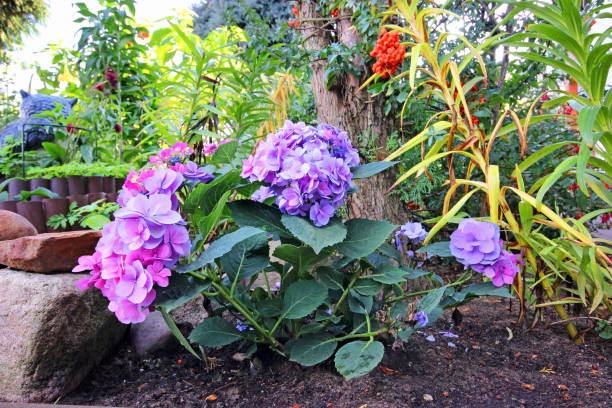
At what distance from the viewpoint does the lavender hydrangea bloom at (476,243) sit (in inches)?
44.4

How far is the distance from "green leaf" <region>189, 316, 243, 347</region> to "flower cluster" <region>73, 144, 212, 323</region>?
0.27 metres

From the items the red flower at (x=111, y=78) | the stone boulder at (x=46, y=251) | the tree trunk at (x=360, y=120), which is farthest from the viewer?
the red flower at (x=111, y=78)

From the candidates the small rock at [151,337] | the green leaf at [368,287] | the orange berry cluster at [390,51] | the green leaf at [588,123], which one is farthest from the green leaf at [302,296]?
the orange berry cluster at [390,51]

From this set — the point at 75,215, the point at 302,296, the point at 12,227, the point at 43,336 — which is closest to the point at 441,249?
the point at 302,296

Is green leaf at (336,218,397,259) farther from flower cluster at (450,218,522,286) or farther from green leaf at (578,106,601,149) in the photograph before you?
green leaf at (578,106,601,149)

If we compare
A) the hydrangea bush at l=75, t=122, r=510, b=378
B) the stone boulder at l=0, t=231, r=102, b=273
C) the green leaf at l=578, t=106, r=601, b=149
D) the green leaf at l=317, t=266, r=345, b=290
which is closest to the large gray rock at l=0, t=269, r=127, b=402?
the stone boulder at l=0, t=231, r=102, b=273

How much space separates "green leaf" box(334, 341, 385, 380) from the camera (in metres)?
0.97

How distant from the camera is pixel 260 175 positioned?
105cm

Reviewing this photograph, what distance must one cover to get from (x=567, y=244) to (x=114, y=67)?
11.4 feet

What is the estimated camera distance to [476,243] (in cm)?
114

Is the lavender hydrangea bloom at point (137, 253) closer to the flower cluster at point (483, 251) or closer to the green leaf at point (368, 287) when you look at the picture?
the green leaf at point (368, 287)

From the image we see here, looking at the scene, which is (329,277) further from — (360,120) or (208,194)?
(360,120)

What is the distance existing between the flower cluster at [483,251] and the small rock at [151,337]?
1.03 meters

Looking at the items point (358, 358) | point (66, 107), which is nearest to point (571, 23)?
point (358, 358)
